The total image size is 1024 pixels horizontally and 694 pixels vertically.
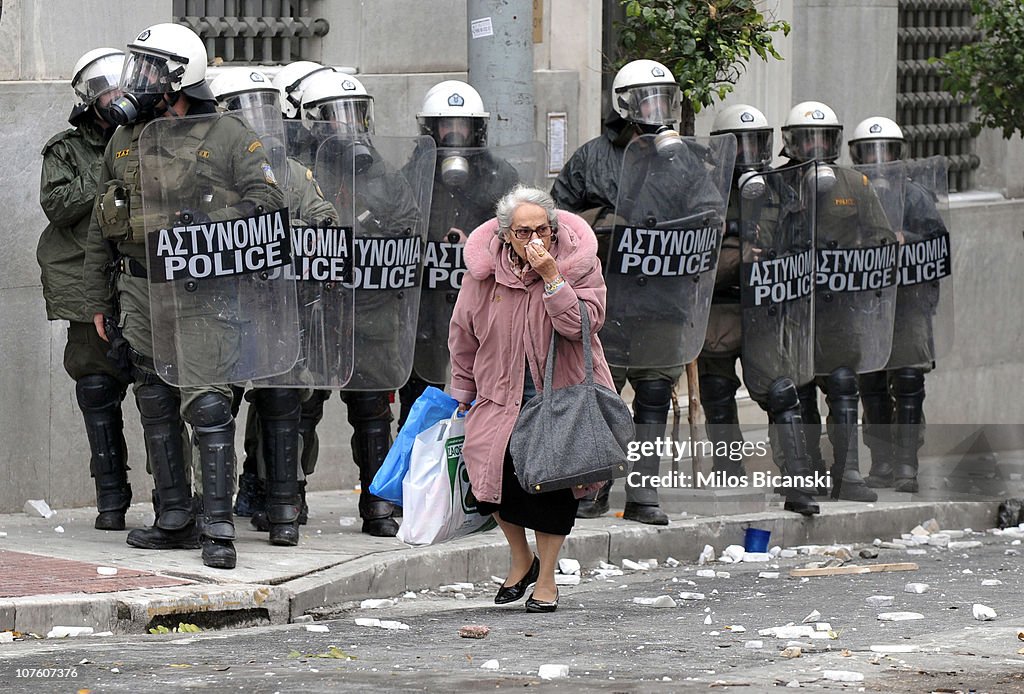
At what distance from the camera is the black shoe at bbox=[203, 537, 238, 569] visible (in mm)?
7371

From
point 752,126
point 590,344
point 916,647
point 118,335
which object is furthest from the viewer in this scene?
point 752,126

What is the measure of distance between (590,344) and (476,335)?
43 cm

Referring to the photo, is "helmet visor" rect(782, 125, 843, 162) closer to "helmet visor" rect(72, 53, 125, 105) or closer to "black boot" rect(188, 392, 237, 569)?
"helmet visor" rect(72, 53, 125, 105)

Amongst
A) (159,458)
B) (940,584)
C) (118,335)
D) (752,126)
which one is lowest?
(940,584)

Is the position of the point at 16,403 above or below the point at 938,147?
below

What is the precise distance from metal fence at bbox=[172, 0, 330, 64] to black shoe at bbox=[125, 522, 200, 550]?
318 centimetres

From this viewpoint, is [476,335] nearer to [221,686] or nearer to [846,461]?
[221,686]

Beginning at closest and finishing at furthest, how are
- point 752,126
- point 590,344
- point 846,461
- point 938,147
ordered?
point 590,344, point 752,126, point 846,461, point 938,147

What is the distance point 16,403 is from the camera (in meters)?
9.04

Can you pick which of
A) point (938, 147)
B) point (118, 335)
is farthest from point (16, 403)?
point (938, 147)

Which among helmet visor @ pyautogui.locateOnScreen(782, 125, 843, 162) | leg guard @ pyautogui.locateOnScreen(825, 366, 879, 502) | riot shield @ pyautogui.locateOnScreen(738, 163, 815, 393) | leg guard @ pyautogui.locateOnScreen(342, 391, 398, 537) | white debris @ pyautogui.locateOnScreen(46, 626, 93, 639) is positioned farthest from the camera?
leg guard @ pyautogui.locateOnScreen(825, 366, 879, 502)

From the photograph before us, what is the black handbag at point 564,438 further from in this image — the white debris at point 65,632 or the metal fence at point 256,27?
the metal fence at point 256,27

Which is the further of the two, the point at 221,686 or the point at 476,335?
the point at 476,335

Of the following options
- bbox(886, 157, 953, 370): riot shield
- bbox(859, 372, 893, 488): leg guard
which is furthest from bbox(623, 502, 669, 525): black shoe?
bbox(886, 157, 953, 370): riot shield
